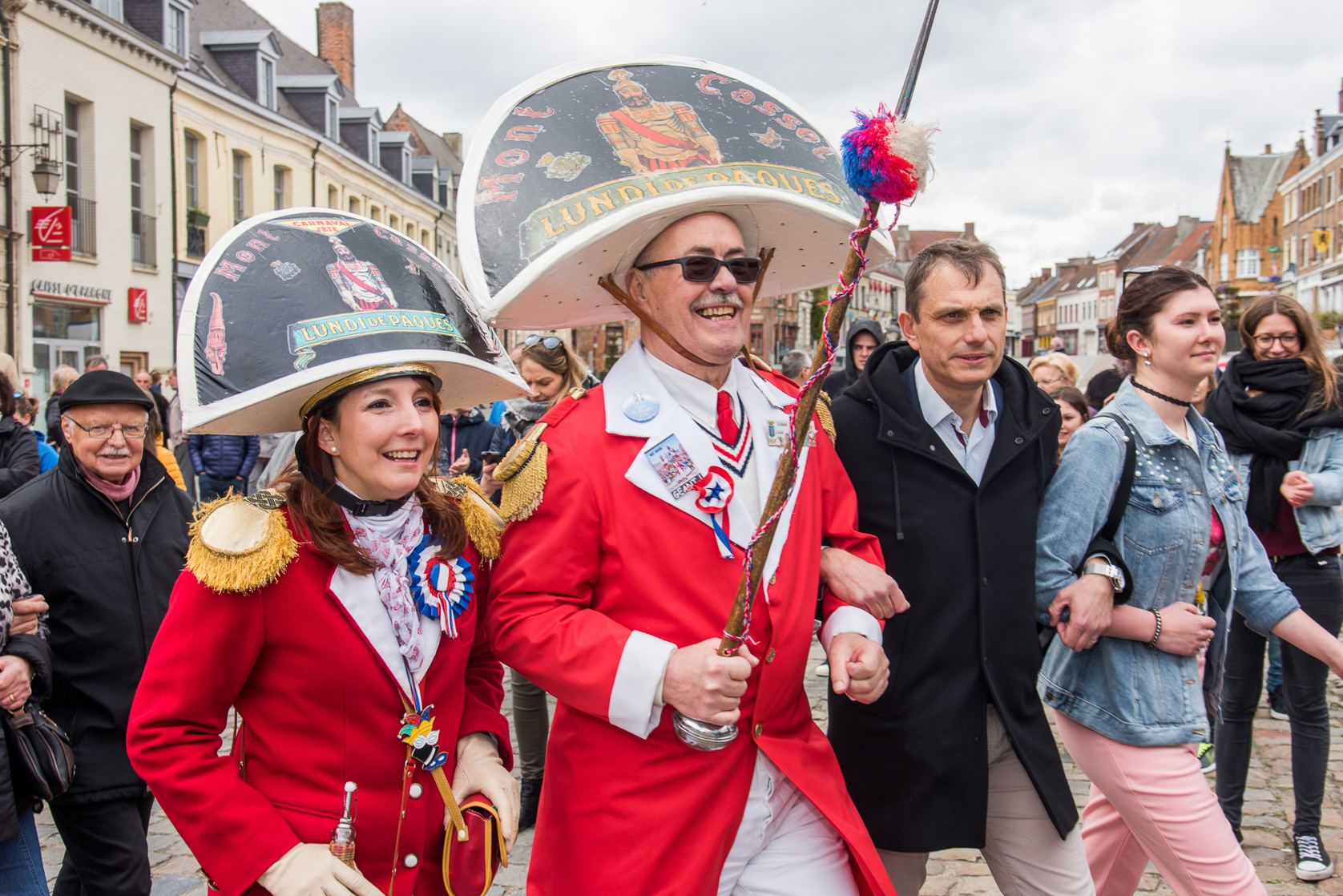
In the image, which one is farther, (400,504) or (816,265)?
(816,265)

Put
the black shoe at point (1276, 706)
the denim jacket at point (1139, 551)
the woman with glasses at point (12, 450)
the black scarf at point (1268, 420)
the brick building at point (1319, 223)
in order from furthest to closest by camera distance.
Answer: the brick building at point (1319, 223), the black shoe at point (1276, 706), the woman with glasses at point (12, 450), the black scarf at point (1268, 420), the denim jacket at point (1139, 551)

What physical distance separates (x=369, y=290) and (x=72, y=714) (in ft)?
6.77

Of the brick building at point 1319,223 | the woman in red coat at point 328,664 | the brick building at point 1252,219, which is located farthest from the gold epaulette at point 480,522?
the brick building at point 1252,219

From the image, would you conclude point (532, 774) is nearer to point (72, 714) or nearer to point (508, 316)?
point (72, 714)

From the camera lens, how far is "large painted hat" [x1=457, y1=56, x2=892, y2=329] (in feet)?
7.32

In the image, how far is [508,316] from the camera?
2.48m

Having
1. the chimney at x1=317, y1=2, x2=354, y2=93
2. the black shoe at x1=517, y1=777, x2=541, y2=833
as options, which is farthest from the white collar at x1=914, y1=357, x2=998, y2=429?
the chimney at x1=317, y1=2, x2=354, y2=93

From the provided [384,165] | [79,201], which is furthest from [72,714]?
[384,165]

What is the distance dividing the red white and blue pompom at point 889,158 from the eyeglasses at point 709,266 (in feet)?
1.45

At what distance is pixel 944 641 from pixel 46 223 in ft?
61.7

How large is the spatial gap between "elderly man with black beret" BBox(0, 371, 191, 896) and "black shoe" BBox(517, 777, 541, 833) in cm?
166

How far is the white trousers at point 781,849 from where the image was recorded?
2305 mm

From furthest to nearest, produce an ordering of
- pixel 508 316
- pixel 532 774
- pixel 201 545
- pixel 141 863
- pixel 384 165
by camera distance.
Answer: pixel 384 165, pixel 532 774, pixel 141 863, pixel 508 316, pixel 201 545

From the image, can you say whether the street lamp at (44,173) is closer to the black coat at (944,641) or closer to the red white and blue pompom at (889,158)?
the black coat at (944,641)
